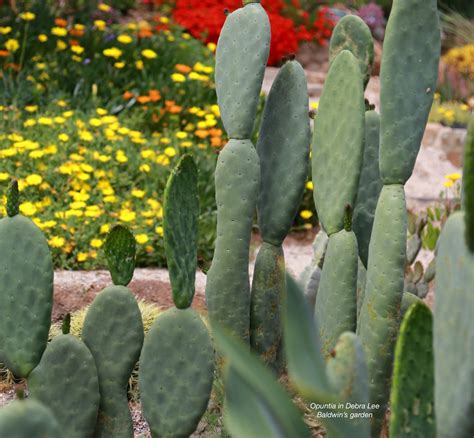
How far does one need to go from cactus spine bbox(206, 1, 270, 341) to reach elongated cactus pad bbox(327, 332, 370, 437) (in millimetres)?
1083

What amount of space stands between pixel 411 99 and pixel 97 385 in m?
1.21

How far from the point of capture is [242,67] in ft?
10.4

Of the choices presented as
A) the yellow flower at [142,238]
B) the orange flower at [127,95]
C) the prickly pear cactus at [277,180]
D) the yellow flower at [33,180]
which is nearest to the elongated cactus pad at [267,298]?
Result: the prickly pear cactus at [277,180]

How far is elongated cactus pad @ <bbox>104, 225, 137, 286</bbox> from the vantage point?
277 centimetres

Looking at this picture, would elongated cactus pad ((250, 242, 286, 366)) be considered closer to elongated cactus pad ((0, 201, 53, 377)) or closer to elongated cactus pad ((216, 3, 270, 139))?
elongated cactus pad ((216, 3, 270, 139))

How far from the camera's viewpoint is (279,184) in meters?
3.31

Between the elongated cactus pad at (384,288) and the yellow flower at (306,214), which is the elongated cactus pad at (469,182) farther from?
the yellow flower at (306,214)

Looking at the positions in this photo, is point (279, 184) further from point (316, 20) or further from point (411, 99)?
point (316, 20)

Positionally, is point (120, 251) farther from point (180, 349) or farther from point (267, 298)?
point (267, 298)

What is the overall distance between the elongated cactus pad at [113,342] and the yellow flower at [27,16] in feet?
16.8

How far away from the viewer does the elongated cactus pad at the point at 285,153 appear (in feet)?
10.8

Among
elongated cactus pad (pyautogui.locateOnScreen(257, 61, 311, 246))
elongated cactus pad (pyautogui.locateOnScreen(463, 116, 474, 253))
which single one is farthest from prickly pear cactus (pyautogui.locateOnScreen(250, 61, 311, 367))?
elongated cactus pad (pyautogui.locateOnScreen(463, 116, 474, 253))

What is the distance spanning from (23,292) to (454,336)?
3.96ft

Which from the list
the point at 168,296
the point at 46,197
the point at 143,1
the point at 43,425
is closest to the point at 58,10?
the point at 143,1
